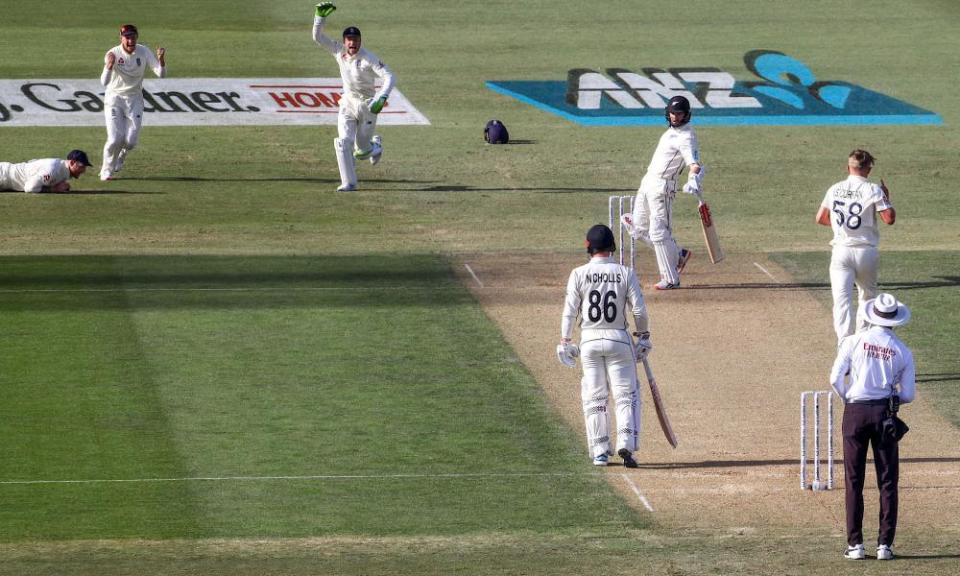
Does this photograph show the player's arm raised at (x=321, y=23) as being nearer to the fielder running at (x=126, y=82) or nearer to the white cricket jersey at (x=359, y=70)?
the white cricket jersey at (x=359, y=70)

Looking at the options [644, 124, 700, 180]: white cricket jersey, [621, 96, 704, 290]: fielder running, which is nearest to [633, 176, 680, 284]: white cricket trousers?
[621, 96, 704, 290]: fielder running

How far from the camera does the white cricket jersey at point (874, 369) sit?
11.7m

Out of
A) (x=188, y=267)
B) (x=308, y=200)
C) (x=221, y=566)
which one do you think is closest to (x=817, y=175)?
(x=308, y=200)

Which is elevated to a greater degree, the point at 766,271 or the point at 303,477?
the point at 766,271

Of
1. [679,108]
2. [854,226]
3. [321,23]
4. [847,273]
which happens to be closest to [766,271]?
[679,108]

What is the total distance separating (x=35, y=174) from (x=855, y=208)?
44.7 feet

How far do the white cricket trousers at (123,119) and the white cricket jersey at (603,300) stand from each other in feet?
43.8

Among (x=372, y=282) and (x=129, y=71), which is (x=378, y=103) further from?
(x=372, y=282)

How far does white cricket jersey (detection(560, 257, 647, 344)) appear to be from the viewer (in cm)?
1369

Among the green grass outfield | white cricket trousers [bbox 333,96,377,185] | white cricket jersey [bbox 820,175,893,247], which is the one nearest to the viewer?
the green grass outfield

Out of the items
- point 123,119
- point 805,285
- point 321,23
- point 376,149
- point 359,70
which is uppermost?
point 321,23

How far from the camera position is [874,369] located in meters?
11.7

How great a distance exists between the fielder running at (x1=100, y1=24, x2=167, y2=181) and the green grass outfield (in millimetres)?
970

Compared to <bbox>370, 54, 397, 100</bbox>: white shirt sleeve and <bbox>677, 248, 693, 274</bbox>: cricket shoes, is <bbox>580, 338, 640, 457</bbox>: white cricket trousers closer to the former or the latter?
<bbox>677, 248, 693, 274</bbox>: cricket shoes
